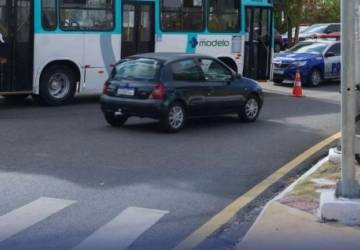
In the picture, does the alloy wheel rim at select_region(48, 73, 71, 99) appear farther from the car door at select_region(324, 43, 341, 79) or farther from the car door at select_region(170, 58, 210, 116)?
the car door at select_region(324, 43, 341, 79)

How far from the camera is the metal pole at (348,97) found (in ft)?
22.3

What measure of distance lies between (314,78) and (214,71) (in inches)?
432

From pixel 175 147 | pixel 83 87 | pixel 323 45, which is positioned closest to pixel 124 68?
pixel 175 147

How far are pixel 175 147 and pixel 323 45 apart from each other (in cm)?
1510

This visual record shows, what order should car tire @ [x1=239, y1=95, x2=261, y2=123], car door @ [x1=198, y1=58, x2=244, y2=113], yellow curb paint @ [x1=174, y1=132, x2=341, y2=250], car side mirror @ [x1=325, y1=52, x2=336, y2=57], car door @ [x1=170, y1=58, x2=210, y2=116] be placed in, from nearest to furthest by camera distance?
yellow curb paint @ [x1=174, y1=132, x2=341, y2=250], car door @ [x1=170, y1=58, x2=210, y2=116], car door @ [x1=198, y1=58, x2=244, y2=113], car tire @ [x1=239, y1=95, x2=261, y2=123], car side mirror @ [x1=325, y1=52, x2=336, y2=57]

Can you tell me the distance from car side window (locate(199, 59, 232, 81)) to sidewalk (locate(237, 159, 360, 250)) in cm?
615

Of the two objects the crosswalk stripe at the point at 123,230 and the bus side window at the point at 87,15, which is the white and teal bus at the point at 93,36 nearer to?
the bus side window at the point at 87,15

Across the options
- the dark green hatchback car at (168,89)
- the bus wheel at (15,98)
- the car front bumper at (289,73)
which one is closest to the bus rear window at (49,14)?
the bus wheel at (15,98)

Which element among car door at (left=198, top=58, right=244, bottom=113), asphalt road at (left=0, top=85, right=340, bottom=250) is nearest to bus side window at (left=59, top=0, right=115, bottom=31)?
asphalt road at (left=0, top=85, right=340, bottom=250)

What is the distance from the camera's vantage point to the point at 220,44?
65.9 feet

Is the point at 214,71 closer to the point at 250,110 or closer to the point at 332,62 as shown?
the point at 250,110

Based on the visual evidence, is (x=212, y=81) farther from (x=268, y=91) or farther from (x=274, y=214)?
(x=268, y=91)

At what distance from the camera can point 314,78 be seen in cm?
2444

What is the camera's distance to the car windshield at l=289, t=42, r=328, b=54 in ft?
82.5
